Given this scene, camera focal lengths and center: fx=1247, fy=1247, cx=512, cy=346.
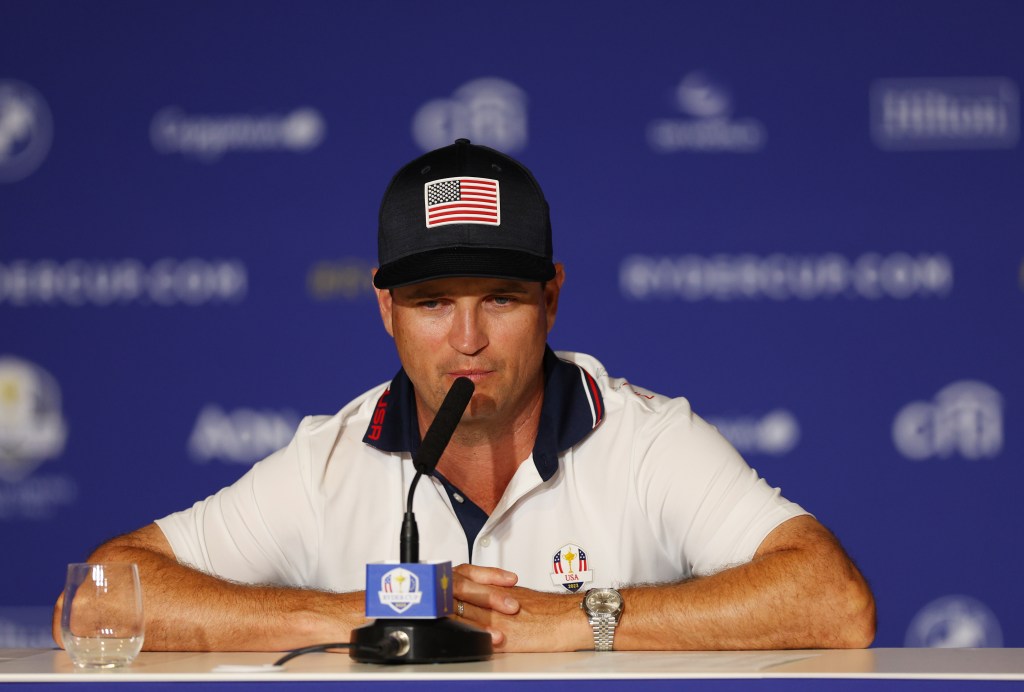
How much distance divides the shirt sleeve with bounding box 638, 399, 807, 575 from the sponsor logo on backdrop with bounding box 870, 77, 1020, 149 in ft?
5.25

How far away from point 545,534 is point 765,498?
374mm

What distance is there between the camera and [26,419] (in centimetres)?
344

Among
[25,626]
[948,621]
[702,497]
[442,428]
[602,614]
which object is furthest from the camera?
[25,626]

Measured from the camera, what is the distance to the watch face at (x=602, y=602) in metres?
1.59

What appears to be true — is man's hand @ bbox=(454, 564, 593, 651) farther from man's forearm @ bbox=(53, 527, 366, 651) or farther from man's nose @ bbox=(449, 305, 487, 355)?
man's nose @ bbox=(449, 305, 487, 355)

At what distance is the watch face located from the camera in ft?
5.21

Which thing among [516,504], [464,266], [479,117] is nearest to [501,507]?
[516,504]

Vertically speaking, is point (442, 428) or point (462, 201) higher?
point (462, 201)

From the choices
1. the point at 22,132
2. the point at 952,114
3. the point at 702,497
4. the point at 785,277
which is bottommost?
the point at 702,497

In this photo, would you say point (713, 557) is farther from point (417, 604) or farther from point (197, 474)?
point (197, 474)

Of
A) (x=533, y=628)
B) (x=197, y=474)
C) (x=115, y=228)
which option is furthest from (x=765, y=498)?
(x=115, y=228)

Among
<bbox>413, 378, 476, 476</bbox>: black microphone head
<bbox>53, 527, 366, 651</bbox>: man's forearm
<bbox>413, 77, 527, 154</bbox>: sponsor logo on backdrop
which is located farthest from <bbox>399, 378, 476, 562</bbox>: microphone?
<bbox>413, 77, 527, 154</bbox>: sponsor logo on backdrop

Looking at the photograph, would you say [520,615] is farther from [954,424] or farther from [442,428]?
[954,424]

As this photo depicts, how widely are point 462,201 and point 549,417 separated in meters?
0.42
